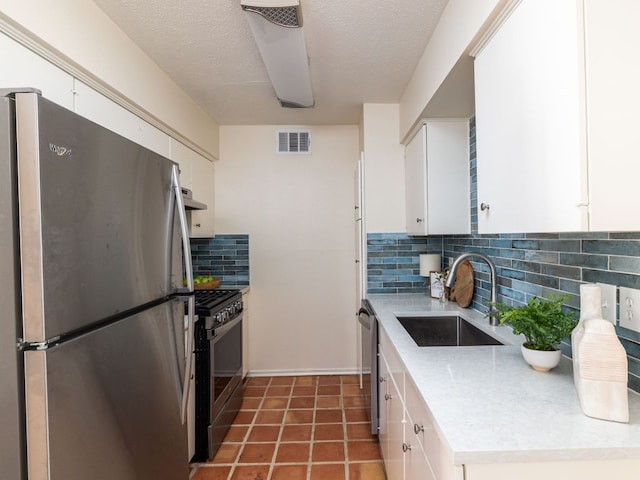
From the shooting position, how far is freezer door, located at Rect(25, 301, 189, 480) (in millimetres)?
783

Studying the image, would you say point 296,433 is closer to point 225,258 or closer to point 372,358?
point 372,358

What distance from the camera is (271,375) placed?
3279 mm

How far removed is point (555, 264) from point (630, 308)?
41cm

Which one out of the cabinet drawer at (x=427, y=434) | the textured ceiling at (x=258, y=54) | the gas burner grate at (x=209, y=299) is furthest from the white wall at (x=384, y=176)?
the cabinet drawer at (x=427, y=434)

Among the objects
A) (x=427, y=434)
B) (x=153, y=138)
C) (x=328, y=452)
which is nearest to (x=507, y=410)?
(x=427, y=434)

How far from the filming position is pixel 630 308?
38.2 inches

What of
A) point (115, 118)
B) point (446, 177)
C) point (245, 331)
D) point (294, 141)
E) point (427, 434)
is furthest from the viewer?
point (294, 141)

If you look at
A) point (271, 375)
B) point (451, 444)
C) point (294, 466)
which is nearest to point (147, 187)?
point (451, 444)

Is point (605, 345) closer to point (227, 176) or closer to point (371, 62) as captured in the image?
point (371, 62)

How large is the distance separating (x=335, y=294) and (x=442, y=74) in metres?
2.19

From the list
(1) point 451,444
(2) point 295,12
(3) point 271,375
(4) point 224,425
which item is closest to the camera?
(1) point 451,444

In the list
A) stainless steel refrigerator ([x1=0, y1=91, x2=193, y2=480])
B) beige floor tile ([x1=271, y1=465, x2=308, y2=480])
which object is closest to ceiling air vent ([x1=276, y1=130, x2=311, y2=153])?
stainless steel refrigerator ([x1=0, y1=91, x2=193, y2=480])

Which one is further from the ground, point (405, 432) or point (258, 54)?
point (258, 54)

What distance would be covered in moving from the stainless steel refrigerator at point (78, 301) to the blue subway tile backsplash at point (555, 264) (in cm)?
145
